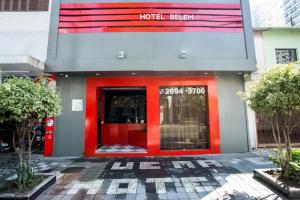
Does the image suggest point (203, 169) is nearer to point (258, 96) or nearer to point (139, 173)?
point (139, 173)

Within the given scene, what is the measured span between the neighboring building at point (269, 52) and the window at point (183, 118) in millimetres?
2403

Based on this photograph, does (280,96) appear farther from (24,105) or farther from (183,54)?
(24,105)

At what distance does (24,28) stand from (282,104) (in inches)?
437

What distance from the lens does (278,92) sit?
505 cm

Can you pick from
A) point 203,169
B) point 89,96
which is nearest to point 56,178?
point 89,96

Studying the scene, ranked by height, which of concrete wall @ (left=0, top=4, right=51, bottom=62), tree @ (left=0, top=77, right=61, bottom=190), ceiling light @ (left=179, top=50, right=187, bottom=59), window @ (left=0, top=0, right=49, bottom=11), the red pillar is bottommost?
the red pillar

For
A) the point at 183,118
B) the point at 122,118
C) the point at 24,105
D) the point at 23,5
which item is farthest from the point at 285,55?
the point at 23,5

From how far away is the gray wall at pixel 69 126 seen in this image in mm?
9297

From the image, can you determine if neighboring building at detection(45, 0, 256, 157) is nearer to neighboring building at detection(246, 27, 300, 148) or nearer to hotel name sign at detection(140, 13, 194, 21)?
hotel name sign at detection(140, 13, 194, 21)

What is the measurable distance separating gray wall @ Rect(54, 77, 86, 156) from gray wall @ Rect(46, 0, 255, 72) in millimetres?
1432

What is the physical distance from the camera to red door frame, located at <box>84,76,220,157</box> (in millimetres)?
9375

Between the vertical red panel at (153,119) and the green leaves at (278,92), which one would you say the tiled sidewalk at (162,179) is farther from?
the green leaves at (278,92)

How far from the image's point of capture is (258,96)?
5539 mm

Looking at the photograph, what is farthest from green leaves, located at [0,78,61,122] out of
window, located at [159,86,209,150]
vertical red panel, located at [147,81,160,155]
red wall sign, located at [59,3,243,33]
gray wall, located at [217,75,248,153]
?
gray wall, located at [217,75,248,153]
